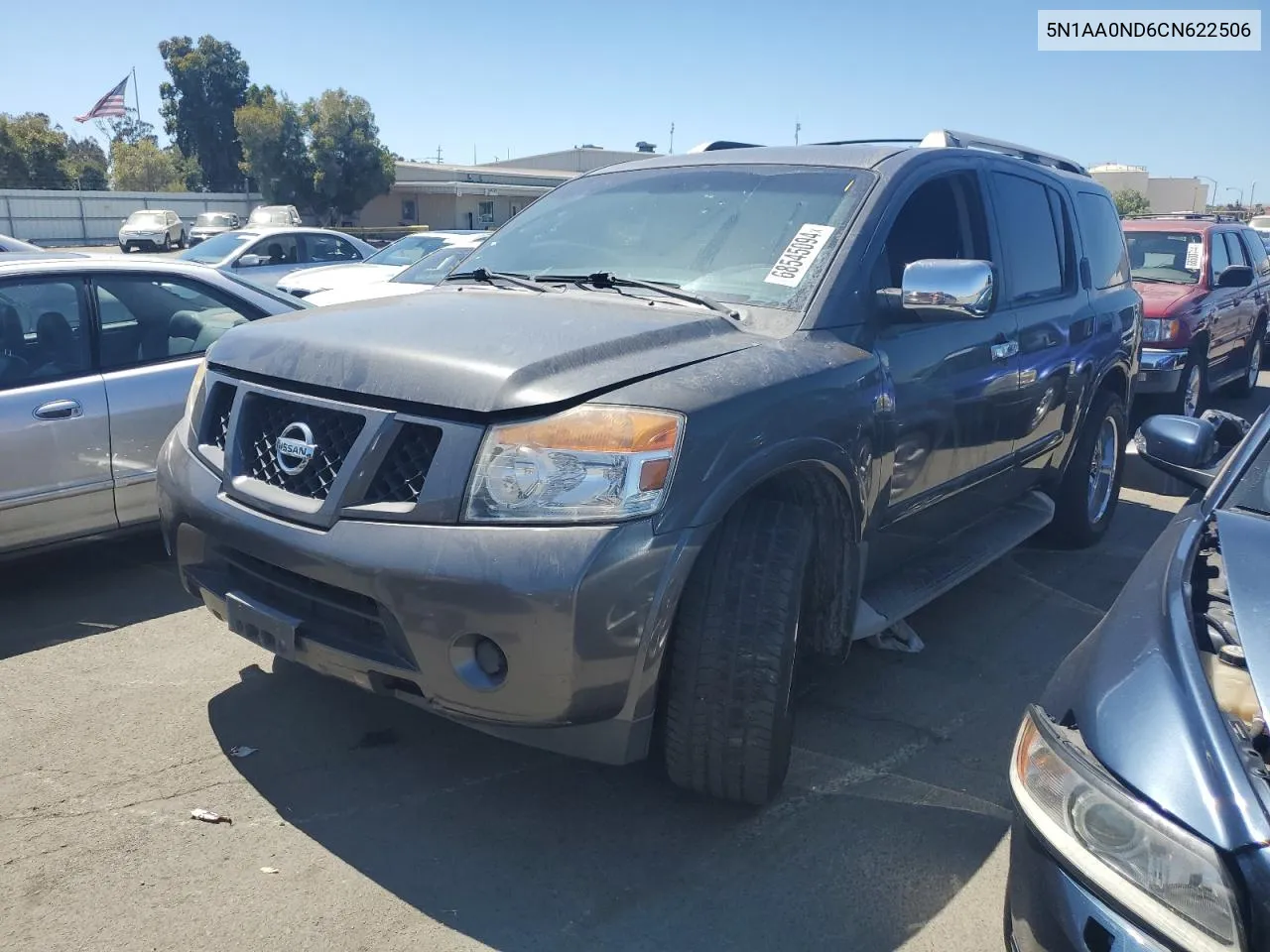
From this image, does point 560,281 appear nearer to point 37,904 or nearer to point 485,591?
point 485,591

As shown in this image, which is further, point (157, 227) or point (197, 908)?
point (157, 227)

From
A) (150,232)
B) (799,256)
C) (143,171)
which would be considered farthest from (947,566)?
(143,171)

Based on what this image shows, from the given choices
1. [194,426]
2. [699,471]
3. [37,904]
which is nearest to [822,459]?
[699,471]

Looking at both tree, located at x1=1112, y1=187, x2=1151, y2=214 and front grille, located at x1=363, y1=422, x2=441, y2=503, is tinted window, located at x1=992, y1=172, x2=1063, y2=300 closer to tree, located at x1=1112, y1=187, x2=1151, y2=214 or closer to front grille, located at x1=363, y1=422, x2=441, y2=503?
front grille, located at x1=363, y1=422, x2=441, y2=503

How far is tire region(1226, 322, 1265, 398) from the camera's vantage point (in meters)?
11.1

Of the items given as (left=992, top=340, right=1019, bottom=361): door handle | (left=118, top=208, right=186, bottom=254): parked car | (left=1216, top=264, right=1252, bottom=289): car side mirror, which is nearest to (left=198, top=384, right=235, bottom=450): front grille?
(left=992, top=340, right=1019, bottom=361): door handle

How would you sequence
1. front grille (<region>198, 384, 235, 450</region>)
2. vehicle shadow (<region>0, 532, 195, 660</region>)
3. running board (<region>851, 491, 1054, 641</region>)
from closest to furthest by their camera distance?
front grille (<region>198, 384, 235, 450</region>), running board (<region>851, 491, 1054, 641</region>), vehicle shadow (<region>0, 532, 195, 660</region>)

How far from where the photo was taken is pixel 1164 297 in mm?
9008

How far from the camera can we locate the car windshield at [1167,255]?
9531mm

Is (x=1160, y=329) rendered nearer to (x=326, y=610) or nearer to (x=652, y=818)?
(x=652, y=818)

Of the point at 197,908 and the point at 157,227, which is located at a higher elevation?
the point at 157,227

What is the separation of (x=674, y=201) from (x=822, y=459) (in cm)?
135

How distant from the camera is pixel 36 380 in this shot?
4402mm

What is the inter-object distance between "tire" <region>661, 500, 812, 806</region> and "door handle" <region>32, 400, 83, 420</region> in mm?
3030
